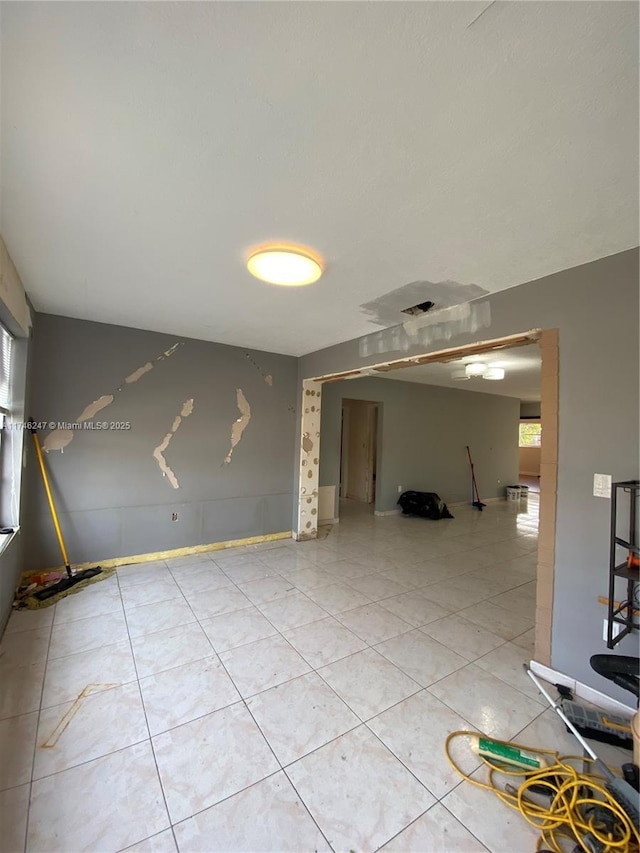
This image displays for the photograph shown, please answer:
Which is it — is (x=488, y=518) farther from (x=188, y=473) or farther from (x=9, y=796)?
(x=9, y=796)

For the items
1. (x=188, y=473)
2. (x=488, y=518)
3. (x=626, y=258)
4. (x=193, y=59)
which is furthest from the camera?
(x=488, y=518)

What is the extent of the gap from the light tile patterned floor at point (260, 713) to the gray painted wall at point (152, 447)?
0.65 metres

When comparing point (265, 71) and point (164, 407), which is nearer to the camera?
point (265, 71)

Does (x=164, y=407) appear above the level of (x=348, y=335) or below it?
below

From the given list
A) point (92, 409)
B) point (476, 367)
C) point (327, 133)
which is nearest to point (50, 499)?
point (92, 409)

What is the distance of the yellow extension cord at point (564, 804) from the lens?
123 cm

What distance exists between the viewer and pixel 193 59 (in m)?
0.97

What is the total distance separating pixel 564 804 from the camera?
134 centimetres

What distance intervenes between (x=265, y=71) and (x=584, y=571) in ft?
9.11

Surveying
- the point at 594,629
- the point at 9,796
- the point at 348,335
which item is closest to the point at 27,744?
the point at 9,796

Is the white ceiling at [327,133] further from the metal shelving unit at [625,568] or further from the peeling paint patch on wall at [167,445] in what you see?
the peeling paint patch on wall at [167,445]

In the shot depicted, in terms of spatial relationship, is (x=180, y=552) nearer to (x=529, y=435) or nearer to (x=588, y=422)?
(x=588, y=422)

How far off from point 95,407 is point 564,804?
4331mm

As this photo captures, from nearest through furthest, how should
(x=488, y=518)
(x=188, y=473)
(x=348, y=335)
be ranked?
(x=348, y=335) < (x=188, y=473) < (x=488, y=518)
